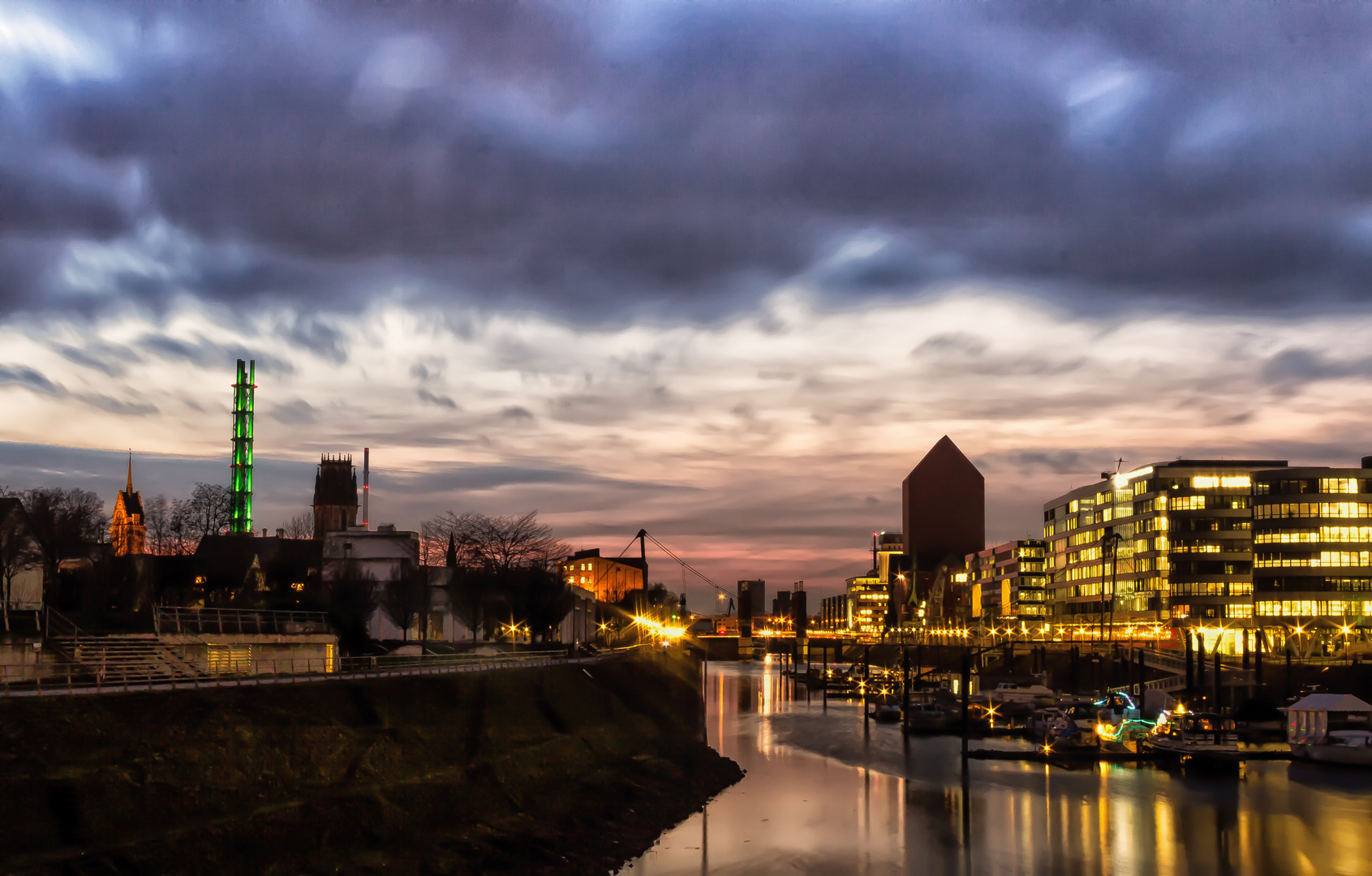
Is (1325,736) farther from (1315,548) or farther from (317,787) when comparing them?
(1315,548)

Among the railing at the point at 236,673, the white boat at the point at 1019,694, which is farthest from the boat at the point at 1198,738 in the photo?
the railing at the point at 236,673

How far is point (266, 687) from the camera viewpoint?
40.7 m

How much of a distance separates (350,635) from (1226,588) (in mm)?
127451

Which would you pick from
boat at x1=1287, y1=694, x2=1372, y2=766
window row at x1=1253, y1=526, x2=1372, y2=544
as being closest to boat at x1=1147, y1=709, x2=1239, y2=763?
boat at x1=1287, y1=694, x2=1372, y2=766

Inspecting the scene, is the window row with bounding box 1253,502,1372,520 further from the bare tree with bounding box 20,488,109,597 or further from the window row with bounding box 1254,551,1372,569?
the bare tree with bounding box 20,488,109,597

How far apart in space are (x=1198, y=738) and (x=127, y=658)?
197 feet

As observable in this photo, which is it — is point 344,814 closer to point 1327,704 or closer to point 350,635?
point 350,635

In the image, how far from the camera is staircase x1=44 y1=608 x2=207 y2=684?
139 feet

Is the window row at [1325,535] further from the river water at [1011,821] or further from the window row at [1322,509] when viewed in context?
the river water at [1011,821]

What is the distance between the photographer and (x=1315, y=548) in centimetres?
14825

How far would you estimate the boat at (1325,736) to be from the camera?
70.5 metres

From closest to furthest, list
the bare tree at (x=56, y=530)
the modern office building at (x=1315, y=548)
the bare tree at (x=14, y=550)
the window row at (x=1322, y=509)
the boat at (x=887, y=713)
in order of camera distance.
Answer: the bare tree at (x=14, y=550), the bare tree at (x=56, y=530), the boat at (x=887, y=713), the modern office building at (x=1315, y=548), the window row at (x=1322, y=509)

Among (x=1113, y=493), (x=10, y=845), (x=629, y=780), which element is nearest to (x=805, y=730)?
(x=629, y=780)

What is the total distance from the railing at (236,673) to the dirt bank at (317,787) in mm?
1575
